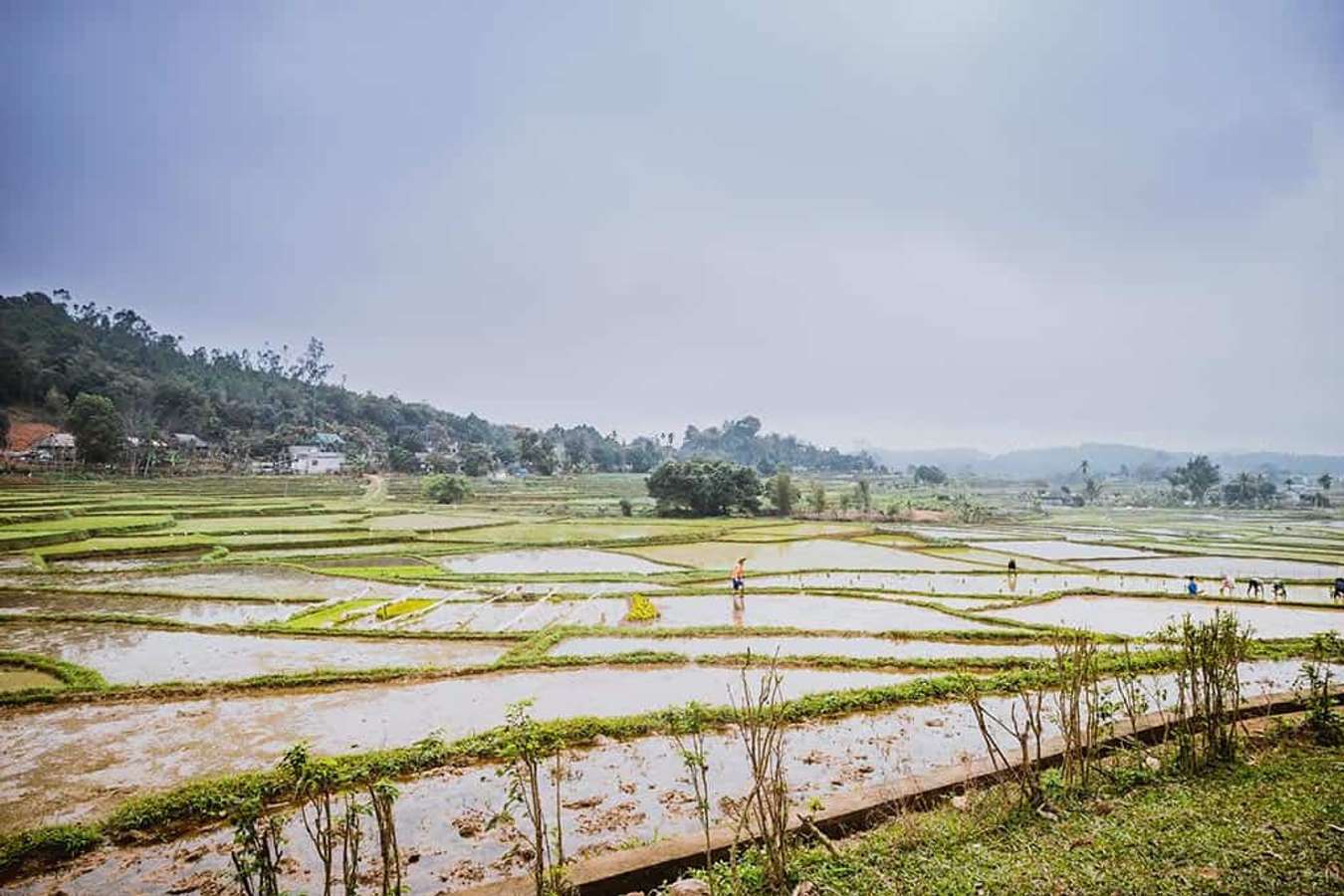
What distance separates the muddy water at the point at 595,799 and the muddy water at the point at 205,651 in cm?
515

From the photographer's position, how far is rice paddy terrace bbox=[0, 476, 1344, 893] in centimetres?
626

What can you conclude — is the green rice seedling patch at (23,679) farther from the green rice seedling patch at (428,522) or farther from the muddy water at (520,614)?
the green rice seedling patch at (428,522)

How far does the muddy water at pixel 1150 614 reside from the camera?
14.8m

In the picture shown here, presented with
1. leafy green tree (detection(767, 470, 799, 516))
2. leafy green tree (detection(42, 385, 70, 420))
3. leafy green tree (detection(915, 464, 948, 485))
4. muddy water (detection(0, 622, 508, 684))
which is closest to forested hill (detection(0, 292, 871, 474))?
leafy green tree (detection(42, 385, 70, 420))

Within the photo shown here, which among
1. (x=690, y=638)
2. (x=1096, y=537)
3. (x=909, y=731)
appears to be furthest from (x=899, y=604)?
(x=1096, y=537)

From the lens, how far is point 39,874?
17.7 feet

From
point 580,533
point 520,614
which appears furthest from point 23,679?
point 580,533

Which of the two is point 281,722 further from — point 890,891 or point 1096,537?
point 1096,537

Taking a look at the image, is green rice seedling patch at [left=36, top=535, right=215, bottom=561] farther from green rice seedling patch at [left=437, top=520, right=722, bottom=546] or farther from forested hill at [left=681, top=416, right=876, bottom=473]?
forested hill at [left=681, top=416, right=876, bottom=473]

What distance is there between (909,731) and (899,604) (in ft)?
31.0

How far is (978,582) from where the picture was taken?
21172 mm

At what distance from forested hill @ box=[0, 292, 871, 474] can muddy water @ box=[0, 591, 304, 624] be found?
5138cm

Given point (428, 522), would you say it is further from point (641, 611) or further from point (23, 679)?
point (23, 679)

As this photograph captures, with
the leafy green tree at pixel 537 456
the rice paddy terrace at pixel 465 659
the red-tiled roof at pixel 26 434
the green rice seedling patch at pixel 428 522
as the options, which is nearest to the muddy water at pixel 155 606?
the rice paddy terrace at pixel 465 659
